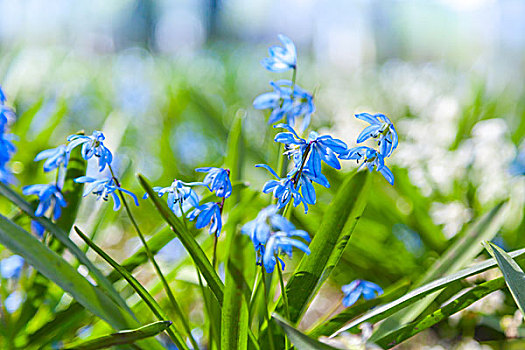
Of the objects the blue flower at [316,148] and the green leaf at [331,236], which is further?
the green leaf at [331,236]

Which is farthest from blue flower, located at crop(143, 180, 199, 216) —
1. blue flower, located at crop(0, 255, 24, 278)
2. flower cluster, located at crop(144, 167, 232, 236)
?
blue flower, located at crop(0, 255, 24, 278)

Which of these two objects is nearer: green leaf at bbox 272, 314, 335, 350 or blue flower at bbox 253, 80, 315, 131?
green leaf at bbox 272, 314, 335, 350

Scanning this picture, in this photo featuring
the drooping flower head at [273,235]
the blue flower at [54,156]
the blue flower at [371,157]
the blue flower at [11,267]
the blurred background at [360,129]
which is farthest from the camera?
the blurred background at [360,129]

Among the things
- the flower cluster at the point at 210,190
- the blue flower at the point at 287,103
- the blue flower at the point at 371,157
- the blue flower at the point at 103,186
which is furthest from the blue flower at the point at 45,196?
the blue flower at the point at 371,157

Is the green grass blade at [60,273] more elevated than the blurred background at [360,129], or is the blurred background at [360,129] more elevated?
the green grass blade at [60,273]

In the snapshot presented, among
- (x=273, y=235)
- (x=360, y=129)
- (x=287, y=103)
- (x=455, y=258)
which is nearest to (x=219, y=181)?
(x=273, y=235)

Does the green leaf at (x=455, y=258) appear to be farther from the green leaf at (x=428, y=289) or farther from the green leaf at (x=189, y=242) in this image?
the green leaf at (x=189, y=242)

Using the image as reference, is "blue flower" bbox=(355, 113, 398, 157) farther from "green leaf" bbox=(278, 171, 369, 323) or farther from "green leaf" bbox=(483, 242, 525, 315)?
"green leaf" bbox=(483, 242, 525, 315)
